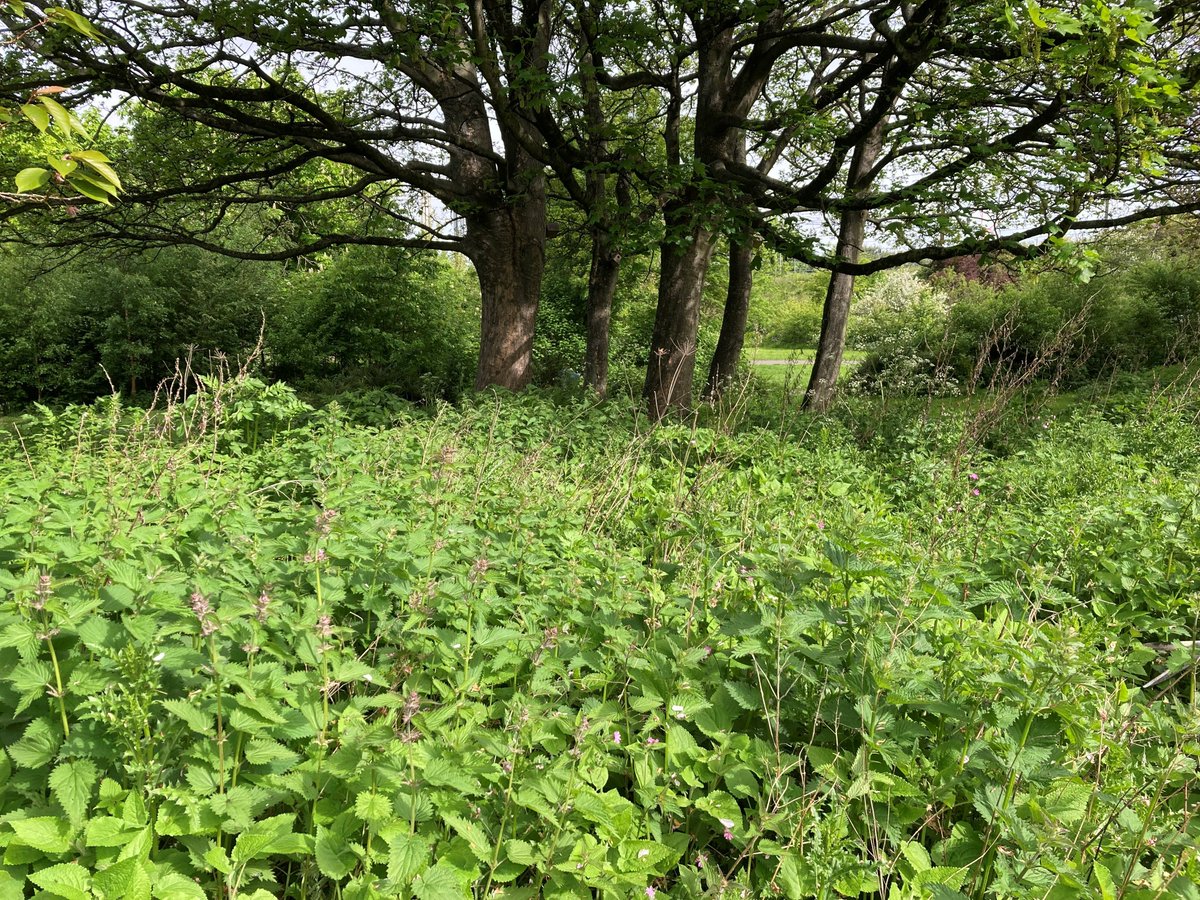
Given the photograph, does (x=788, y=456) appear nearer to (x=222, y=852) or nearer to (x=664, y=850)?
(x=664, y=850)

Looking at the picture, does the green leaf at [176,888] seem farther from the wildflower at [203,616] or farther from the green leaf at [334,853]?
the wildflower at [203,616]

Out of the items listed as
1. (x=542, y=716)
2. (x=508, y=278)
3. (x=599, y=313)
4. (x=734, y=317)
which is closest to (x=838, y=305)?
(x=734, y=317)

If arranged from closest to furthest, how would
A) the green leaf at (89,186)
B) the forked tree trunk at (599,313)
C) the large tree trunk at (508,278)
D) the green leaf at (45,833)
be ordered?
1. the green leaf at (45,833)
2. the green leaf at (89,186)
3. the large tree trunk at (508,278)
4. the forked tree trunk at (599,313)

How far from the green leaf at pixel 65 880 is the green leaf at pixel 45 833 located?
7 cm

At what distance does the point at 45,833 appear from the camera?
4.78 ft

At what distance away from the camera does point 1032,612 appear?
7.56ft

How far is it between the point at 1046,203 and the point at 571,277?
15.7m

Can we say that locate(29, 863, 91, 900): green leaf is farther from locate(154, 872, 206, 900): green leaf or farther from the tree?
the tree

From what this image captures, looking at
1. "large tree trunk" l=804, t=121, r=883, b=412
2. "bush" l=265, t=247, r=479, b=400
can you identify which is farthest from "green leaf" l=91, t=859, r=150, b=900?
"bush" l=265, t=247, r=479, b=400

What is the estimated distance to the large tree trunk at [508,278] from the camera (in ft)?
28.1

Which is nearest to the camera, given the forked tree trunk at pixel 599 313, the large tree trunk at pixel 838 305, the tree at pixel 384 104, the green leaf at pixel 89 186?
the green leaf at pixel 89 186

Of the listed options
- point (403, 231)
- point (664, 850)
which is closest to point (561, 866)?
point (664, 850)

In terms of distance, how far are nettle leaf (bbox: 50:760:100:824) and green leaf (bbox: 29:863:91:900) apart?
118 mm

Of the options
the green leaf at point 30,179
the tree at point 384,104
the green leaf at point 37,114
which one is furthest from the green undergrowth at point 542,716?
the tree at point 384,104
